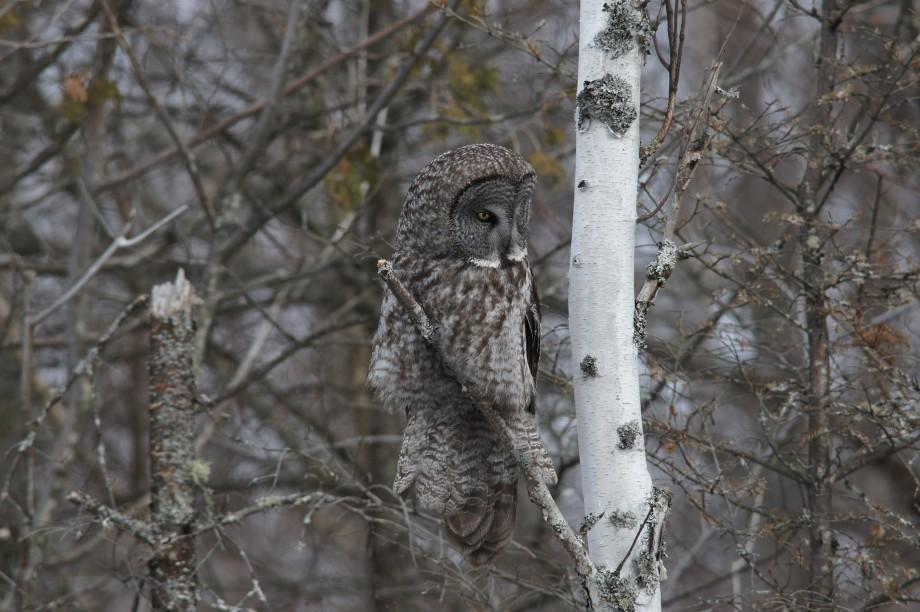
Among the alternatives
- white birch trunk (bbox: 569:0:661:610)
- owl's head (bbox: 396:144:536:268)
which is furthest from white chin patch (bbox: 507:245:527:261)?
white birch trunk (bbox: 569:0:661:610)

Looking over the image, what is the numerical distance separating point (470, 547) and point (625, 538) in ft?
3.94

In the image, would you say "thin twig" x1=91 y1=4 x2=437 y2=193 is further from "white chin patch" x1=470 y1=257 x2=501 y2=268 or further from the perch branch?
the perch branch

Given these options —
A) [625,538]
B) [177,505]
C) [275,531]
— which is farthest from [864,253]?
[275,531]

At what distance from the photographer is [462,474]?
12.9ft

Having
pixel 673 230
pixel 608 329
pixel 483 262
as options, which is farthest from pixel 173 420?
pixel 673 230

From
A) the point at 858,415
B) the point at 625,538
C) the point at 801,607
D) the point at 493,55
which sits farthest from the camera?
the point at 493,55

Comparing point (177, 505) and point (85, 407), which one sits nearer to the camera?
point (177, 505)

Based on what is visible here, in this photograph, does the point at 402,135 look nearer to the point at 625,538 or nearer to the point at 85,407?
the point at 85,407

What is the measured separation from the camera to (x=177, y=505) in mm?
3779

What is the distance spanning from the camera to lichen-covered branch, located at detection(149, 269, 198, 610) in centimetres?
373

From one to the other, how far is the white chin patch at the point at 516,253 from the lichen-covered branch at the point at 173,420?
1.25m

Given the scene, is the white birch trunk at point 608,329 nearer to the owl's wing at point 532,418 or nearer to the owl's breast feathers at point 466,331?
the owl's breast feathers at point 466,331

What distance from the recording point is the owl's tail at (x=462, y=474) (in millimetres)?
3877

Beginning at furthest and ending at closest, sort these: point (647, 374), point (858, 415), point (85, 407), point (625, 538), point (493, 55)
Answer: point (493, 55) < point (85, 407) < point (647, 374) < point (858, 415) < point (625, 538)
